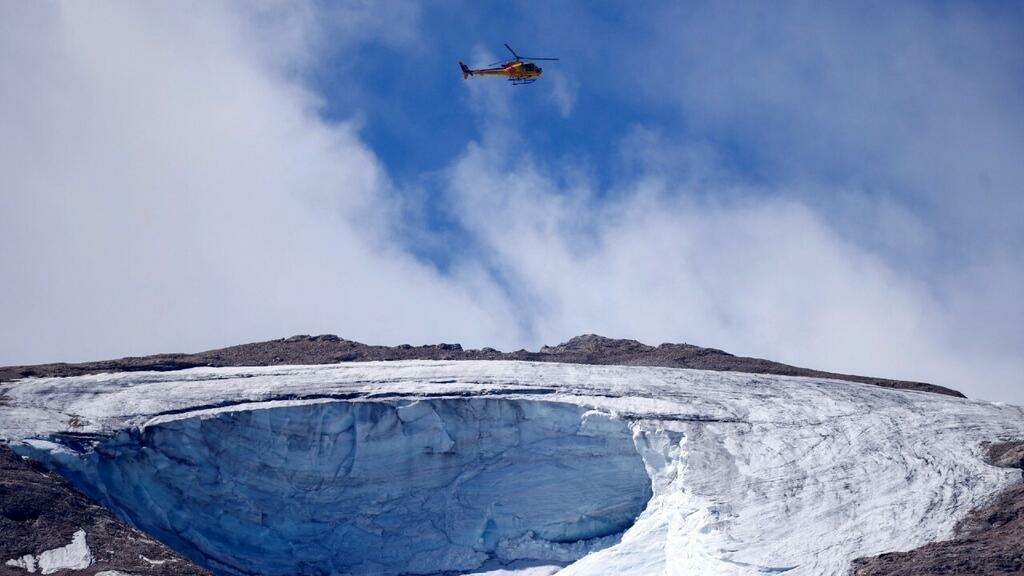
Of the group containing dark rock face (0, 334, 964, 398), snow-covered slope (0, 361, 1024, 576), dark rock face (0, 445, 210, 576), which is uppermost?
dark rock face (0, 334, 964, 398)

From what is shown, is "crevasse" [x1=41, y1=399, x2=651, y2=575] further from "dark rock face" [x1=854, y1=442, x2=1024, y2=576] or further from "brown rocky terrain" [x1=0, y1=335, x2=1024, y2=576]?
"dark rock face" [x1=854, y1=442, x2=1024, y2=576]

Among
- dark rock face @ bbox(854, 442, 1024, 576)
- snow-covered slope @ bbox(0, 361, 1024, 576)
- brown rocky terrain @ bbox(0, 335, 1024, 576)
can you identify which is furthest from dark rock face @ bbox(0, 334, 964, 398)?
dark rock face @ bbox(854, 442, 1024, 576)

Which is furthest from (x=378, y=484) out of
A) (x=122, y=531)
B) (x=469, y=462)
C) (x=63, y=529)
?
(x=63, y=529)

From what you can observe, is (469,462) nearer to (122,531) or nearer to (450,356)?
(450,356)

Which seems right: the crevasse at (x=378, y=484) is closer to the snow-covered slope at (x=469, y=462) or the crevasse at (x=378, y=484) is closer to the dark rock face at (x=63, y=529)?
the snow-covered slope at (x=469, y=462)

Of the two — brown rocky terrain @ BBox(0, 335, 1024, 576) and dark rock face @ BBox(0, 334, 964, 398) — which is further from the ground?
dark rock face @ BBox(0, 334, 964, 398)

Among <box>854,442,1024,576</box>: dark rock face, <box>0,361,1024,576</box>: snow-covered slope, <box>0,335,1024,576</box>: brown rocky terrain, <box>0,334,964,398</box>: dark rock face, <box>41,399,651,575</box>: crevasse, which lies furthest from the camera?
<box>0,334,964,398</box>: dark rock face

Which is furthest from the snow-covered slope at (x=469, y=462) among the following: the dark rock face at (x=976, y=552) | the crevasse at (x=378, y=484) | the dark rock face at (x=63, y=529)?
A: the dark rock face at (x=63, y=529)

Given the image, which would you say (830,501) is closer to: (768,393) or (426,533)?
(768,393)
